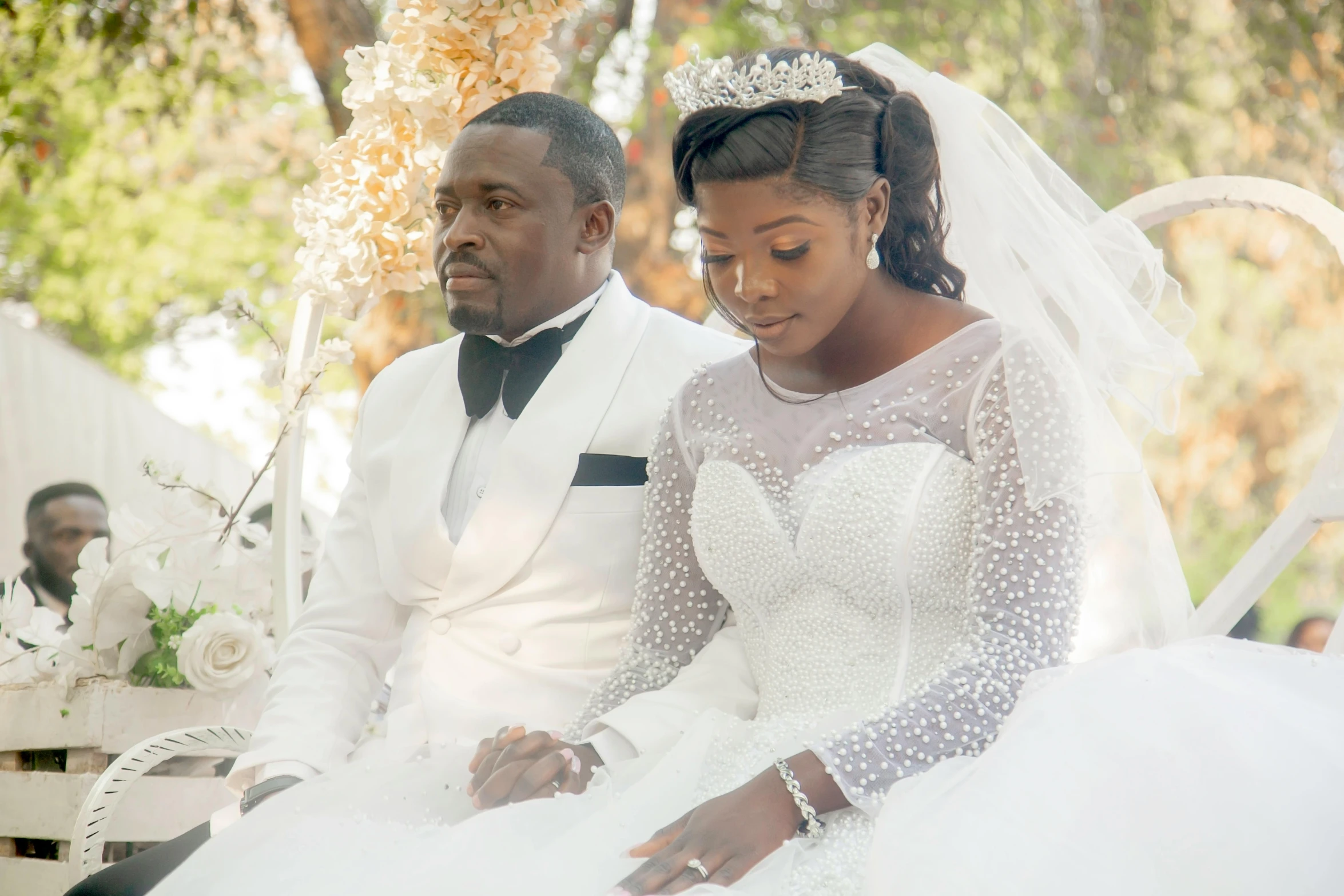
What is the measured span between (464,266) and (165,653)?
1209mm

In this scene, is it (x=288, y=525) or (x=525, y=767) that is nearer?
(x=525, y=767)

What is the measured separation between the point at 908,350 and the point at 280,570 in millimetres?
1670

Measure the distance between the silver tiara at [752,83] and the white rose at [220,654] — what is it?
158 centimetres

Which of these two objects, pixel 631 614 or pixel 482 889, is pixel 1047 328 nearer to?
pixel 631 614

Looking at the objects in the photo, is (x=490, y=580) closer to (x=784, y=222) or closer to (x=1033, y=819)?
(x=784, y=222)

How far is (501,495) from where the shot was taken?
101 inches

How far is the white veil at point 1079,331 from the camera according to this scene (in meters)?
2.10

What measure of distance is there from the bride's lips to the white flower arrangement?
3.81 feet

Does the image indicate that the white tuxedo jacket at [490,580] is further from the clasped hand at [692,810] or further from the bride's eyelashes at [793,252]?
the bride's eyelashes at [793,252]

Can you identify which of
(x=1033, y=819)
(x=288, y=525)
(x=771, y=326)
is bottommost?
(x=288, y=525)

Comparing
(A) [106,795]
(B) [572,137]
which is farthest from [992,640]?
(A) [106,795]

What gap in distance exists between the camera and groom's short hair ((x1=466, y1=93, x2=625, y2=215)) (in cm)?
267

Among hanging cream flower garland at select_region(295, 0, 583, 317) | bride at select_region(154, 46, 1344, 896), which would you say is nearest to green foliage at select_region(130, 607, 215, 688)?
hanging cream flower garland at select_region(295, 0, 583, 317)

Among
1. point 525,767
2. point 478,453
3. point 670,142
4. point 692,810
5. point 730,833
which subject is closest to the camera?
point 730,833
